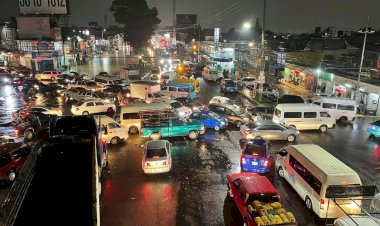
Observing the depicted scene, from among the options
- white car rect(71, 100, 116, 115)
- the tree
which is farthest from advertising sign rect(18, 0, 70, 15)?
white car rect(71, 100, 116, 115)

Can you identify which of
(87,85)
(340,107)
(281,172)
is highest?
(87,85)

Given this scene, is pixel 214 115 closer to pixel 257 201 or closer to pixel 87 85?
pixel 257 201

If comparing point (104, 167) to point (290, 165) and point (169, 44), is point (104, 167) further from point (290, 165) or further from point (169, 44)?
point (169, 44)

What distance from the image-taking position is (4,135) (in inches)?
846

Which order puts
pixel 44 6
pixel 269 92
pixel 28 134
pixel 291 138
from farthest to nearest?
pixel 44 6 → pixel 269 92 → pixel 28 134 → pixel 291 138

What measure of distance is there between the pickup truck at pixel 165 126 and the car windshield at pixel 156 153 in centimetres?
514

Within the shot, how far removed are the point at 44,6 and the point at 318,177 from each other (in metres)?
57.2

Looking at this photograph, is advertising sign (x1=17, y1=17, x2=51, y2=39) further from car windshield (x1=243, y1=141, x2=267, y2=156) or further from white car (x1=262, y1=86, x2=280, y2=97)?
car windshield (x1=243, y1=141, x2=267, y2=156)

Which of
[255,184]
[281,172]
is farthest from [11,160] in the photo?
[281,172]

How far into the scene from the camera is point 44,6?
181 feet

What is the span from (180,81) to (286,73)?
19.5 m

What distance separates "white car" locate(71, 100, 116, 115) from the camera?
91.1ft

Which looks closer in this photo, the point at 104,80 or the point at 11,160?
the point at 11,160

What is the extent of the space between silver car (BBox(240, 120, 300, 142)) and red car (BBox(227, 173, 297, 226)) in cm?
850
